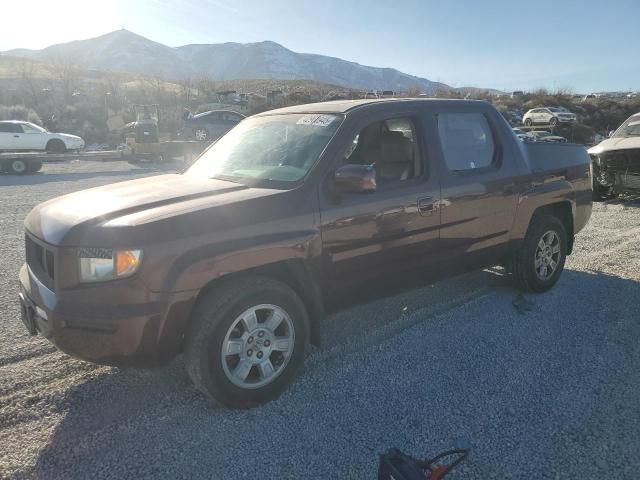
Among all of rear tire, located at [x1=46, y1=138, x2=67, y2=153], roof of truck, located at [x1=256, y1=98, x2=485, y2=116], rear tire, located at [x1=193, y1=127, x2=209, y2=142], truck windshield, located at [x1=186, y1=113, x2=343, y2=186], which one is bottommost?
truck windshield, located at [x1=186, y1=113, x2=343, y2=186]

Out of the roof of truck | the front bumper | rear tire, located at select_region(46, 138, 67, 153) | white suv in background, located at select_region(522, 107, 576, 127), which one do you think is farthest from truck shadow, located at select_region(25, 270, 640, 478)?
white suv in background, located at select_region(522, 107, 576, 127)

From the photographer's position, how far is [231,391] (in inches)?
118

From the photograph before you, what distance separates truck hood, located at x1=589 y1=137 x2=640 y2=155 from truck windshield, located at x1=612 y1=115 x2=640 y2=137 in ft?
0.86

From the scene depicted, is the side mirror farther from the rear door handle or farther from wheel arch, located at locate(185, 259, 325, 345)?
the rear door handle

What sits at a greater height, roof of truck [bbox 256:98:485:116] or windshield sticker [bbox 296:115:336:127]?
roof of truck [bbox 256:98:485:116]

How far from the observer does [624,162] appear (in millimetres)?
9352

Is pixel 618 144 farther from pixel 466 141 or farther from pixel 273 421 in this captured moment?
pixel 273 421

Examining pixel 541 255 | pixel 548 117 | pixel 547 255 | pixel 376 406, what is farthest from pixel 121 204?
pixel 548 117

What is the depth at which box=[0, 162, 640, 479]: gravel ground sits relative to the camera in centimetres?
263

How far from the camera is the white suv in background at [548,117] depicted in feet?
130

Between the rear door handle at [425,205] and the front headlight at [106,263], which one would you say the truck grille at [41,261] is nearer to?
the front headlight at [106,263]

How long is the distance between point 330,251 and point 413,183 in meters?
0.94

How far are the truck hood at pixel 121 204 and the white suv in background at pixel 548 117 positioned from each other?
137ft

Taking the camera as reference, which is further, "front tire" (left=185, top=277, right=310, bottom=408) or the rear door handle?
the rear door handle
